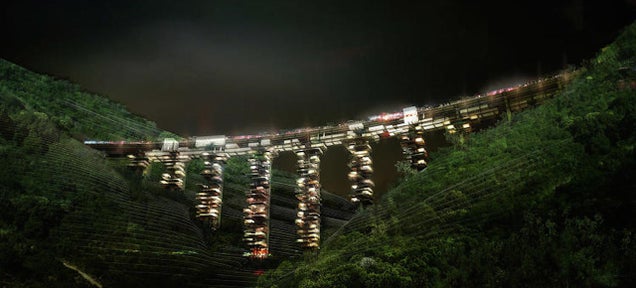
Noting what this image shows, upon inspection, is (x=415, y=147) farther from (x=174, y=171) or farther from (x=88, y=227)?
(x=88, y=227)

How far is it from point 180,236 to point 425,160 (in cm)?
1869

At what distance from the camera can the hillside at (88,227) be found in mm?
17386

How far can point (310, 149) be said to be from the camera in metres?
36.8

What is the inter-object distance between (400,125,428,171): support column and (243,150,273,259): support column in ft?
38.0

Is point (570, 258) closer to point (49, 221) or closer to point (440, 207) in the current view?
point (440, 207)

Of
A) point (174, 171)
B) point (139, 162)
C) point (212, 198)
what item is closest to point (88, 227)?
point (212, 198)

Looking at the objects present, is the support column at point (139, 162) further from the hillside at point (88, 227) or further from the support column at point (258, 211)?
the support column at point (258, 211)

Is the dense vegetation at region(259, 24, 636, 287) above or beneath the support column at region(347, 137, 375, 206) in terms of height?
beneath

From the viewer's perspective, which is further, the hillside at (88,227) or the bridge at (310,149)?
the bridge at (310,149)

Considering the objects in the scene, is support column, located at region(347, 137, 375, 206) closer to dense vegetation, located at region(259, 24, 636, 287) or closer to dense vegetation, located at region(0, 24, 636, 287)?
dense vegetation, located at region(0, 24, 636, 287)

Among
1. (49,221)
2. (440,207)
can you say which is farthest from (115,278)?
(440,207)

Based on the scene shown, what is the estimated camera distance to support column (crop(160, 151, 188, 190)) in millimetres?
37719

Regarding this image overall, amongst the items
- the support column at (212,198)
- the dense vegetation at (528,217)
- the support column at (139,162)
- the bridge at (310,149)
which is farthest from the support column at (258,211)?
the dense vegetation at (528,217)

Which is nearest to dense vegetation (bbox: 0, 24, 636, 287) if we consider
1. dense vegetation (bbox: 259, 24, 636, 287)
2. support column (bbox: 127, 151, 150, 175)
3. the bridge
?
dense vegetation (bbox: 259, 24, 636, 287)
